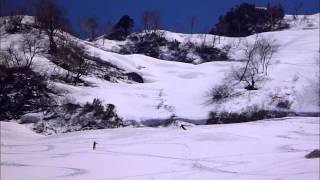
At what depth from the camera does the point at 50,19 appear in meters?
54.0

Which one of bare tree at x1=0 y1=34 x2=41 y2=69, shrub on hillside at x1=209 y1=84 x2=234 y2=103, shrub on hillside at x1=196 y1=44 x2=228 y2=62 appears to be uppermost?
shrub on hillside at x1=196 y1=44 x2=228 y2=62

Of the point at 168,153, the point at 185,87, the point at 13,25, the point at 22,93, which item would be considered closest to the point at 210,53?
the point at 185,87

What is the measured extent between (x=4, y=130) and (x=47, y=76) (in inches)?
538

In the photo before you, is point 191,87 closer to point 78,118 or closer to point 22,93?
point 78,118

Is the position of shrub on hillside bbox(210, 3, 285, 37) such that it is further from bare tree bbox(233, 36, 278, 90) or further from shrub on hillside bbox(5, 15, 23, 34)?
shrub on hillside bbox(5, 15, 23, 34)

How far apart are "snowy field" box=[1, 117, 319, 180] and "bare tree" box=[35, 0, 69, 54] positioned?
22.3m

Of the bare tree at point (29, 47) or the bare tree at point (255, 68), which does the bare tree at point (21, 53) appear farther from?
the bare tree at point (255, 68)

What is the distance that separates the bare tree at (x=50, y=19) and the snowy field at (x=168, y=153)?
73.1 ft

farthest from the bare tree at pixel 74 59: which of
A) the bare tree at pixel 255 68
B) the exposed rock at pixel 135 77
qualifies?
the bare tree at pixel 255 68

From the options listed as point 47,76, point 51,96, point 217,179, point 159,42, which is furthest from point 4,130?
point 159,42

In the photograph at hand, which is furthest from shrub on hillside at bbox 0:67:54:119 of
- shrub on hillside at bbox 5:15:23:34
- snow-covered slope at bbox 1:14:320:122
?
shrub on hillside at bbox 5:15:23:34

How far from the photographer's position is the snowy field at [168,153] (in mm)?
17656

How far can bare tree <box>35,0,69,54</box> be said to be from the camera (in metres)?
52.4

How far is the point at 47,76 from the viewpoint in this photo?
4228cm
